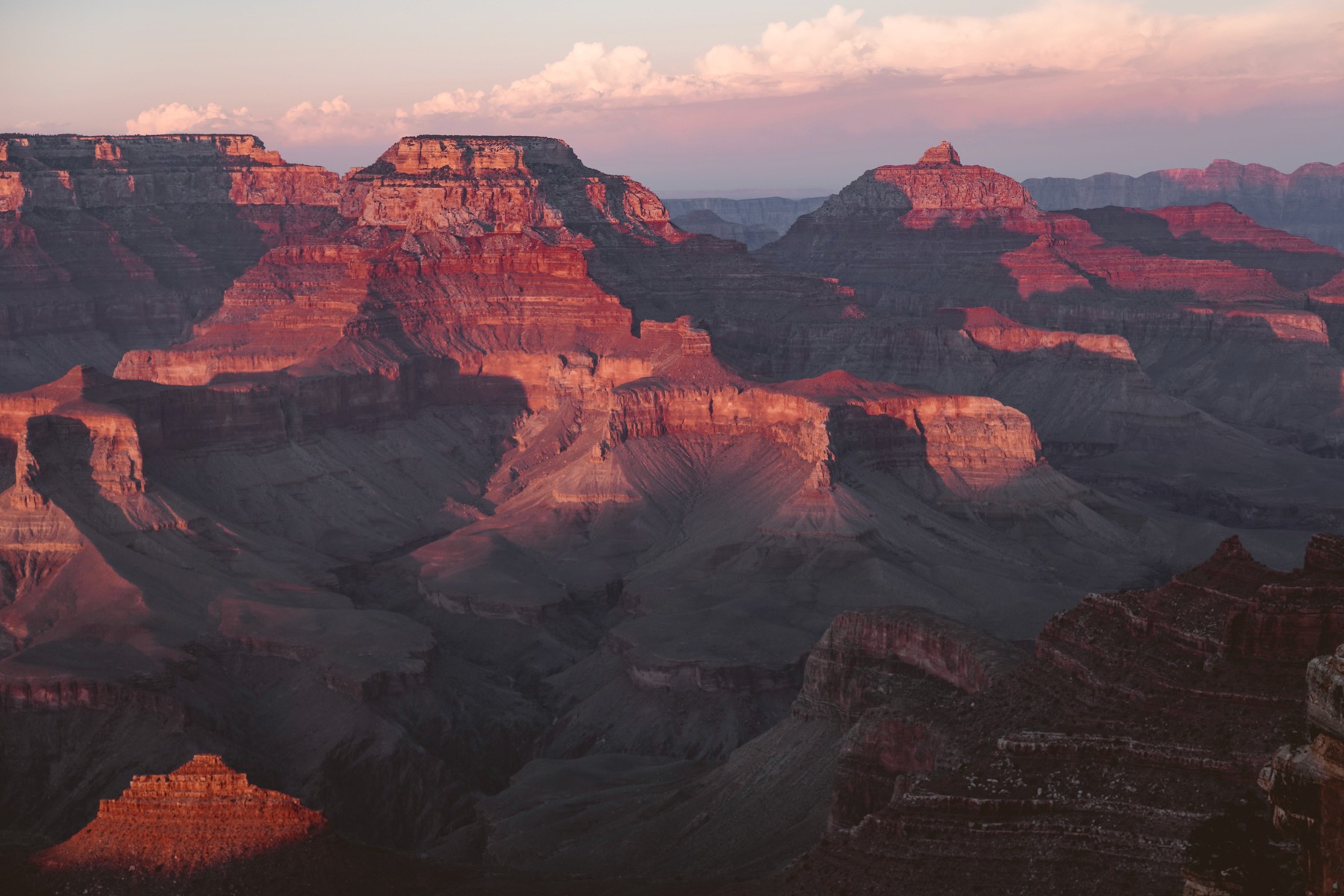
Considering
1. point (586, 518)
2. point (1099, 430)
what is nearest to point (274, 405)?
point (586, 518)

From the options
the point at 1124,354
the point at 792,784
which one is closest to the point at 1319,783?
the point at 792,784

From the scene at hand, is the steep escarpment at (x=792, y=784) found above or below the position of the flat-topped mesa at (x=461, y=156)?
below

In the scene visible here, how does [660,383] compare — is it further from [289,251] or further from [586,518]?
[289,251]

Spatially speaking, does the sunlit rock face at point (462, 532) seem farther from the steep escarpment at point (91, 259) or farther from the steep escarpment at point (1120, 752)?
the steep escarpment at point (91, 259)

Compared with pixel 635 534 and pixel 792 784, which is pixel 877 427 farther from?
pixel 792 784

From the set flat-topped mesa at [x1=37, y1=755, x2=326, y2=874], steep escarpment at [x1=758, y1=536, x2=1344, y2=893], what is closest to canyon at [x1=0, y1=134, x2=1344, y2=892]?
steep escarpment at [x1=758, y1=536, x2=1344, y2=893]

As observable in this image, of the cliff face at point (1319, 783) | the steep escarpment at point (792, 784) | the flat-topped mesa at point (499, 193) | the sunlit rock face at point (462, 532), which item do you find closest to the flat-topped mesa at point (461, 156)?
the flat-topped mesa at point (499, 193)
